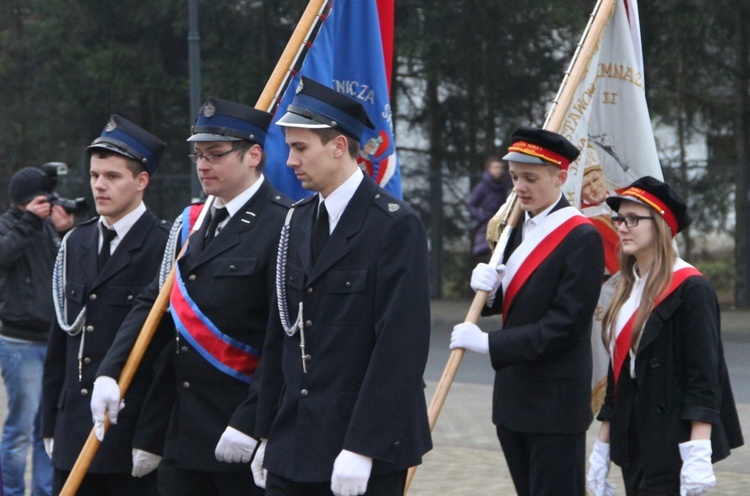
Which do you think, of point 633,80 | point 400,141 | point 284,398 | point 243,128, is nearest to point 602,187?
point 633,80

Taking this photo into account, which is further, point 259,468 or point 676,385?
point 676,385

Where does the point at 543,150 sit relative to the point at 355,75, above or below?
below

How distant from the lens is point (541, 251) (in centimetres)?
517

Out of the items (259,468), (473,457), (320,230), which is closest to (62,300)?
(259,468)

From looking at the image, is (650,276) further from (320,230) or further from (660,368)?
(320,230)

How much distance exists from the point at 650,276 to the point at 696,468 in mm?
692

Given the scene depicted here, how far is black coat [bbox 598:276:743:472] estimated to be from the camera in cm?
457

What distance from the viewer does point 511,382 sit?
17.0ft

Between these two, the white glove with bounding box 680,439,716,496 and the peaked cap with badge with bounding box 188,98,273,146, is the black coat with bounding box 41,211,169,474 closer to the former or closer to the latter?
the peaked cap with badge with bounding box 188,98,273,146

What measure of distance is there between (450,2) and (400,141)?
8.69 ft

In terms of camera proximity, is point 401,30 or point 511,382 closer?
point 511,382

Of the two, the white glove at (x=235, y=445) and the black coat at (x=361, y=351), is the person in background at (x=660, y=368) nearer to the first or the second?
the black coat at (x=361, y=351)

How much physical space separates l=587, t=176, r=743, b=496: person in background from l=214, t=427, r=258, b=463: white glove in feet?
4.28

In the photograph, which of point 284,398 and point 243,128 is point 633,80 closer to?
point 243,128
